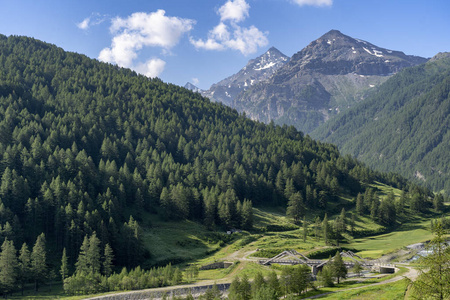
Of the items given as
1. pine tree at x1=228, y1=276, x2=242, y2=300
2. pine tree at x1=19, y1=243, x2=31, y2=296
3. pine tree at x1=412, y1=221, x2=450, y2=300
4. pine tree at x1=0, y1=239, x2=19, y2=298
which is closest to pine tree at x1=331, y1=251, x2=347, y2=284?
pine tree at x1=228, y1=276, x2=242, y2=300

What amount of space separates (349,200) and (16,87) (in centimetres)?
17104

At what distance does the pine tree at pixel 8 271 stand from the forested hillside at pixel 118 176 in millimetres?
12171

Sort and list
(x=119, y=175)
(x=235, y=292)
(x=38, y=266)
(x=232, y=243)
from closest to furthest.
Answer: (x=235, y=292) < (x=38, y=266) < (x=232, y=243) < (x=119, y=175)

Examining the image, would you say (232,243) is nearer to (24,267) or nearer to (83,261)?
(83,261)

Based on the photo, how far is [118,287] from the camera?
73.7 metres

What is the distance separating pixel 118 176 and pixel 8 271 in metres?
56.0

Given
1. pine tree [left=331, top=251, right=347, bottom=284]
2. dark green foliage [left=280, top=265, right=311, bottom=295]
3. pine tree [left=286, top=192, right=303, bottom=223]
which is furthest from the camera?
pine tree [left=286, top=192, right=303, bottom=223]

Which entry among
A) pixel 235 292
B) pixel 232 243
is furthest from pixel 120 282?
pixel 232 243

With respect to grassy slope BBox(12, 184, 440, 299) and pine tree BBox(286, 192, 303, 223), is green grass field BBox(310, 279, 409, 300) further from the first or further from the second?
pine tree BBox(286, 192, 303, 223)

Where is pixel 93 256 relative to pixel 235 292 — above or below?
below

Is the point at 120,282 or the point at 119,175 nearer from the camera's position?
the point at 120,282

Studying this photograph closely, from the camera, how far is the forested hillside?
96750mm

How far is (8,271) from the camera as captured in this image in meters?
74.1

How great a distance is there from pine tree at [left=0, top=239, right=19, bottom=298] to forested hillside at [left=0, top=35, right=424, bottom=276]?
12171 millimetres
